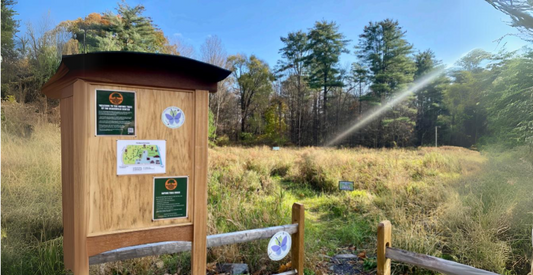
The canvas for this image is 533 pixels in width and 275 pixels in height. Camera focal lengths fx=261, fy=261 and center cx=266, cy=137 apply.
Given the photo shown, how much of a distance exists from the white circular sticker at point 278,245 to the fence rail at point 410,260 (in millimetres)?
762

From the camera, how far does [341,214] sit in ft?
15.2

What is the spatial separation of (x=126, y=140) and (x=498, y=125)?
5604 millimetres

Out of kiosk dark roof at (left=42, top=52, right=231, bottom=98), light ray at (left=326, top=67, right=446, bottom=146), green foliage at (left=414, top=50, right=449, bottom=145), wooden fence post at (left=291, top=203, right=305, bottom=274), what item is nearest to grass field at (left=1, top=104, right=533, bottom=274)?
wooden fence post at (left=291, top=203, right=305, bottom=274)

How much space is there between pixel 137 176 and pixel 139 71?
56 centimetres

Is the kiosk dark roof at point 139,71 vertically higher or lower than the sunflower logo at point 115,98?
higher

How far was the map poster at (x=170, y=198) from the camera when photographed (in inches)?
57.0

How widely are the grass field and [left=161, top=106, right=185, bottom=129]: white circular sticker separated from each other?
5.12ft

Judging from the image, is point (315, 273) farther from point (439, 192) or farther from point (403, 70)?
point (403, 70)

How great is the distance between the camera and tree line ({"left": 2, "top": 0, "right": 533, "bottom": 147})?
12.0 feet

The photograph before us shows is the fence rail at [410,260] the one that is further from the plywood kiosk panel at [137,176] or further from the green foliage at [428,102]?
the green foliage at [428,102]

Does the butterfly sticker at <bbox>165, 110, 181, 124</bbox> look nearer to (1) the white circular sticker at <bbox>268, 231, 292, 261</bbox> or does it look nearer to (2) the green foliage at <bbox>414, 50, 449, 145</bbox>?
(1) the white circular sticker at <bbox>268, 231, 292, 261</bbox>

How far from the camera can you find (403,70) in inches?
344

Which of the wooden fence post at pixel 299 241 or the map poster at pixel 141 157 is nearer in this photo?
the map poster at pixel 141 157

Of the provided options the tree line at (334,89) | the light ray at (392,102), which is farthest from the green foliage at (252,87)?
the light ray at (392,102)
